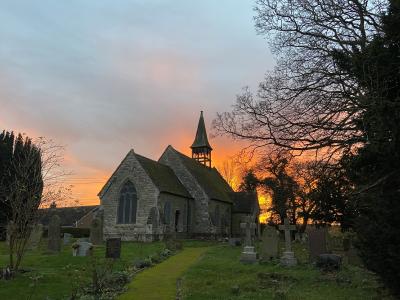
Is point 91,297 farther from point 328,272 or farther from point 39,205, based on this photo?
point 328,272

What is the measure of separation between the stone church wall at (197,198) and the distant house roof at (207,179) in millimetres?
394

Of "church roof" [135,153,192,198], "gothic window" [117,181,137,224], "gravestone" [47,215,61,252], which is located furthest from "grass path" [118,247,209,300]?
"church roof" [135,153,192,198]

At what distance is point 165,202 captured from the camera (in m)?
33.8

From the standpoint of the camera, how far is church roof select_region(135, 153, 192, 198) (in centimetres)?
3359

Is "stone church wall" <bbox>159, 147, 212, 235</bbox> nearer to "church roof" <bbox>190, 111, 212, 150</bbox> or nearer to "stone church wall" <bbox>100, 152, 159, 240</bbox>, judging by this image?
"stone church wall" <bbox>100, 152, 159, 240</bbox>

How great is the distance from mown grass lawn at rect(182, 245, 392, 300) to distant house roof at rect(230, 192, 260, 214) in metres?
29.0

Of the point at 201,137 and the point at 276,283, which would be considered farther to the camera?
the point at 201,137

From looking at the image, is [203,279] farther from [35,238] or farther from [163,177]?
[163,177]

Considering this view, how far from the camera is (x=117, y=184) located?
34000mm

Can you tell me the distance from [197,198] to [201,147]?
1153 centimetres

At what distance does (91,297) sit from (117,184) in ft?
81.7

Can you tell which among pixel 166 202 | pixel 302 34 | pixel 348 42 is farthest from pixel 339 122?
pixel 166 202

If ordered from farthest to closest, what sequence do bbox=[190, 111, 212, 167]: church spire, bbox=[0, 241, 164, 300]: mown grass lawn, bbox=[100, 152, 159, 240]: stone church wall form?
bbox=[190, 111, 212, 167]: church spire, bbox=[100, 152, 159, 240]: stone church wall, bbox=[0, 241, 164, 300]: mown grass lawn

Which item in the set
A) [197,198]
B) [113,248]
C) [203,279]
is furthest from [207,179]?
[203,279]
